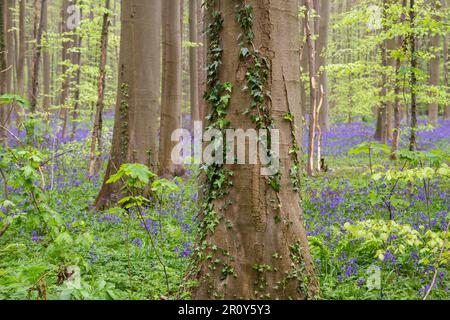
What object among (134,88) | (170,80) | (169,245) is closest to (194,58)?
(170,80)

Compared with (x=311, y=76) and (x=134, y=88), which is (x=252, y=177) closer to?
(x=134, y=88)

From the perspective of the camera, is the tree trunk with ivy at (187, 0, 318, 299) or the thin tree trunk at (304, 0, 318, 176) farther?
the thin tree trunk at (304, 0, 318, 176)

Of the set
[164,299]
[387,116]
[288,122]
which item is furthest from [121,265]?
[387,116]

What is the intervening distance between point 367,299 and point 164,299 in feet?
6.38

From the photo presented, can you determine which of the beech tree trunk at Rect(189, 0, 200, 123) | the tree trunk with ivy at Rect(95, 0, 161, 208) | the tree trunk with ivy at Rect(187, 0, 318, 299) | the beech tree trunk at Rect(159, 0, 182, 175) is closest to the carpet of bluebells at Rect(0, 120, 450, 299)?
the tree trunk with ivy at Rect(187, 0, 318, 299)

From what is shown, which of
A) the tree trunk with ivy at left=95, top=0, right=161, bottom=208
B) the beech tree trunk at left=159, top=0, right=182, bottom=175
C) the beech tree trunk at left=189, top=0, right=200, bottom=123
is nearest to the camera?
the tree trunk with ivy at left=95, top=0, right=161, bottom=208

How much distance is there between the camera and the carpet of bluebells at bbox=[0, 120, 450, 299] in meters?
3.57

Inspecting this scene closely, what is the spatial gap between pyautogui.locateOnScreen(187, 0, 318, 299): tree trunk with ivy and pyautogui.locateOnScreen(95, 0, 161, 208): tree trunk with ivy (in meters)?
4.31

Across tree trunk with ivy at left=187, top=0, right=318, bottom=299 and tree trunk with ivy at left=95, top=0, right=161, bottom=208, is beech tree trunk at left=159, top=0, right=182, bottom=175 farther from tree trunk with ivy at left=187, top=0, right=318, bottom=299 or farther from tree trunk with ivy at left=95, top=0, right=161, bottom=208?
tree trunk with ivy at left=187, top=0, right=318, bottom=299

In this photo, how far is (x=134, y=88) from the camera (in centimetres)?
778

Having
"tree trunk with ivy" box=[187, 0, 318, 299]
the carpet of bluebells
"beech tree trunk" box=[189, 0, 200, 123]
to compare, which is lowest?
the carpet of bluebells

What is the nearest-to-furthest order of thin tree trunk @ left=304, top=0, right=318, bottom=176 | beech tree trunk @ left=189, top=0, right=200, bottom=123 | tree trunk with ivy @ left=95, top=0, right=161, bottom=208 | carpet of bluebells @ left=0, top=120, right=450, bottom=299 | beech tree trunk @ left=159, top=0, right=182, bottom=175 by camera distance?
carpet of bluebells @ left=0, top=120, right=450, bottom=299 → tree trunk with ivy @ left=95, top=0, right=161, bottom=208 → beech tree trunk @ left=159, top=0, right=182, bottom=175 → thin tree trunk @ left=304, top=0, right=318, bottom=176 → beech tree trunk @ left=189, top=0, right=200, bottom=123

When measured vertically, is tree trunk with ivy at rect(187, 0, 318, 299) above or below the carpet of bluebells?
above
